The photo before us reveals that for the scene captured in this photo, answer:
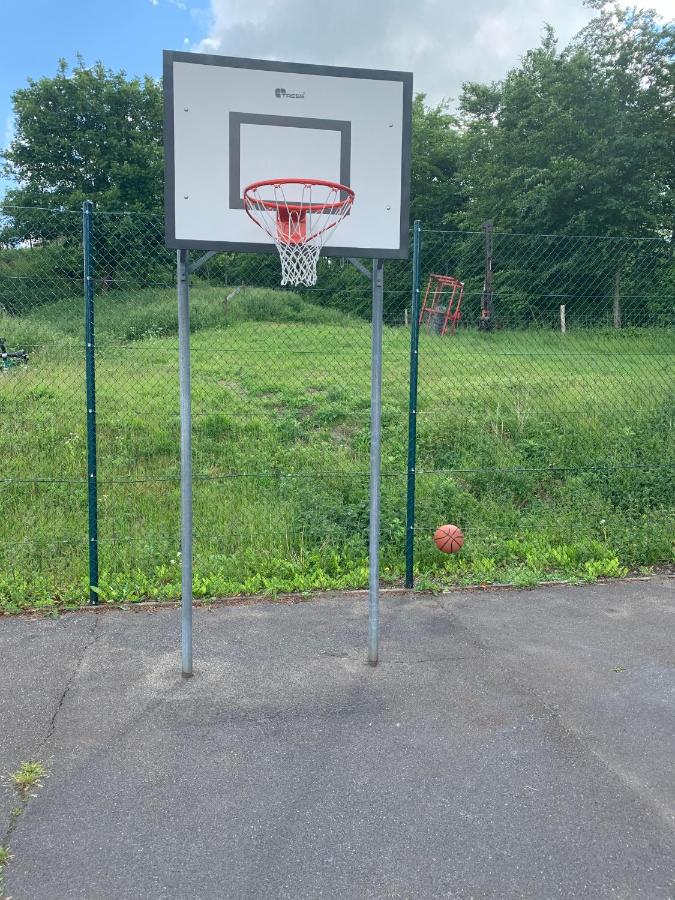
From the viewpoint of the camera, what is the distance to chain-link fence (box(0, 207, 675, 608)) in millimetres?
5703

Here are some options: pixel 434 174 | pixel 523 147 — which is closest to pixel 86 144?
pixel 434 174

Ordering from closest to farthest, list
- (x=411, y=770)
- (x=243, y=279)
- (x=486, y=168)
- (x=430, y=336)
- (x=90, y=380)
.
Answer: (x=411, y=770) → (x=90, y=380) → (x=243, y=279) → (x=430, y=336) → (x=486, y=168)

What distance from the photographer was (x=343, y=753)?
3266 mm

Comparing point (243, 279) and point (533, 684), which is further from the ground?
point (243, 279)

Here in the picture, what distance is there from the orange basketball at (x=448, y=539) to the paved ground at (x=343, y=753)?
0.76 meters

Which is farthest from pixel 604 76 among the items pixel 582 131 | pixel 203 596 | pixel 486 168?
pixel 203 596

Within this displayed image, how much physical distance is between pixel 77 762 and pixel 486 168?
1108 inches

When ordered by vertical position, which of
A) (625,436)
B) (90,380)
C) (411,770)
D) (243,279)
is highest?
(243,279)

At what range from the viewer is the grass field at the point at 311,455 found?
5.62 meters

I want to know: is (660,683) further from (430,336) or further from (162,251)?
(162,251)

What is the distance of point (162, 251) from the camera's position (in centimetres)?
734

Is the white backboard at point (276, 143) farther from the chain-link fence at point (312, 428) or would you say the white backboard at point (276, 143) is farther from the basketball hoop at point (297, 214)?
the chain-link fence at point (312, 428)

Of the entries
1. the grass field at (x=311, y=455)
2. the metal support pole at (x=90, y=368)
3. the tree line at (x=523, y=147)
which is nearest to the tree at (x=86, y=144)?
the tree line at (x=523, y=147)

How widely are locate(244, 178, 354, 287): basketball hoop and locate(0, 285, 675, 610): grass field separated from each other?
2.36m
